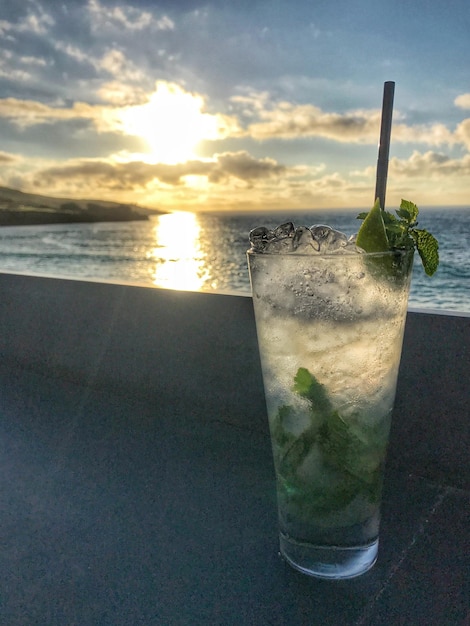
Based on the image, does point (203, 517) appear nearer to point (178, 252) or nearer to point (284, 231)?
point (284, 231)

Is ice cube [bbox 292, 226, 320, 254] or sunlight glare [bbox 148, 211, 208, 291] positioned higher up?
ice cube [bbox 292, 226, 320, 254]

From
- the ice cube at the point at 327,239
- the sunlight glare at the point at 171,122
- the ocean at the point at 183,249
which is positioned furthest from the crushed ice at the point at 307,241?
the sunlight glare at the point at 171,122

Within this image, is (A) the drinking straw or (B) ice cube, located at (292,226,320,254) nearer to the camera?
(B) ice cube, located at (292,226,320,254)

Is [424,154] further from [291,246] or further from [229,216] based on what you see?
[291,246]

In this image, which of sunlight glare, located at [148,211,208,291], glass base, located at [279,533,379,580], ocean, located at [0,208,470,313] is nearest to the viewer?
glass base, located at [279,533,379,580]

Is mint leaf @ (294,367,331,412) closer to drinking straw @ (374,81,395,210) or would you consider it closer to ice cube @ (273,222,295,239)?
ice cube @ (273,222,295,239)

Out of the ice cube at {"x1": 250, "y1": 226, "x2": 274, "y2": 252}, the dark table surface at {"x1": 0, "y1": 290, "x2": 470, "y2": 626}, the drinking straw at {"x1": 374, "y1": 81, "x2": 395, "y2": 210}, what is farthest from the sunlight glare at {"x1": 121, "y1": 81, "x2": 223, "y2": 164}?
the ice cube at {"x1": 250, "y1": 226, "x2": 274, "y2": 252}

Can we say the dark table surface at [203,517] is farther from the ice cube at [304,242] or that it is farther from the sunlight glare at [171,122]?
the sunlight glare at [171,122]
